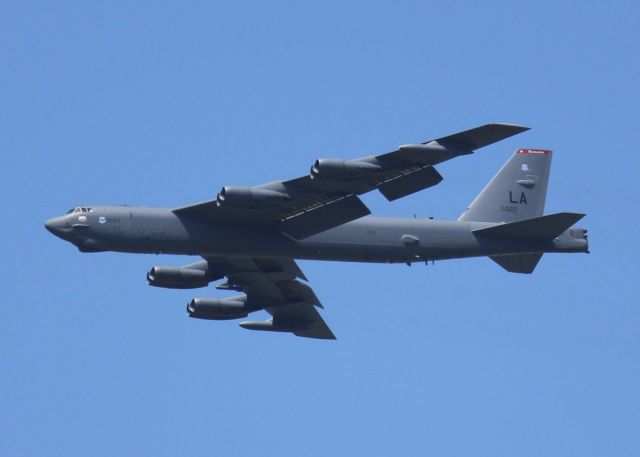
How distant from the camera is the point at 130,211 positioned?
53656 millimetres

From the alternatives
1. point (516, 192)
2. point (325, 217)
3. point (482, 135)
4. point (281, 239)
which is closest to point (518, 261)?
point (516, 192)

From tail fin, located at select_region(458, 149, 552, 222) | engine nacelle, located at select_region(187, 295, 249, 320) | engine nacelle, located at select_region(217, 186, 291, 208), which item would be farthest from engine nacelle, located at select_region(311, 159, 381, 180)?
engine nacelle, located at select_region(187, 295, 249, 320)

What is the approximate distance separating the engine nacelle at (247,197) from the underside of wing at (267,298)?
20.2 feet

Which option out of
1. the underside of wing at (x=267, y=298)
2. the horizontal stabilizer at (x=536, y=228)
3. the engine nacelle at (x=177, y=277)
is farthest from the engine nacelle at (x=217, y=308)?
the horizontal stabilizer at (x=536, y=228)

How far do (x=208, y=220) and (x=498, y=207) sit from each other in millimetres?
13754

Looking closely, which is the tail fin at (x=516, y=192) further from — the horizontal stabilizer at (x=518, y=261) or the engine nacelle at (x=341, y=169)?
the engine nacelle at (x=341, y=169)

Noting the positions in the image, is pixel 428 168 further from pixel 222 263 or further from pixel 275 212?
pixel 222 263

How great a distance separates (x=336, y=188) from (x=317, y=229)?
2676 mm

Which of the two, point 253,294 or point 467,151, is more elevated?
point 467,151

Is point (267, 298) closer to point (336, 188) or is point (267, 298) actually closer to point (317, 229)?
point (317, 229)

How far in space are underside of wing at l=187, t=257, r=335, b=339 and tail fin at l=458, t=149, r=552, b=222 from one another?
303 inches

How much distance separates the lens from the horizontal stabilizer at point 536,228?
5606cm

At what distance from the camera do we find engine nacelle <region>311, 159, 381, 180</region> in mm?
50594

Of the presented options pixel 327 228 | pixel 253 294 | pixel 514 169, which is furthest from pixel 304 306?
pixel 514 169
